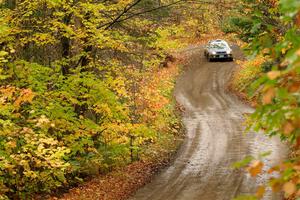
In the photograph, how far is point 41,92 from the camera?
39.2 feet

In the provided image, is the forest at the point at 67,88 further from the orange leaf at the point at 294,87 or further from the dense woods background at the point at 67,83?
the orange leaf at the point at 294,87

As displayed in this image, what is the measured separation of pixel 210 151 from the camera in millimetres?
18969

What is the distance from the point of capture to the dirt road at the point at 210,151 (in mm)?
→ 14000

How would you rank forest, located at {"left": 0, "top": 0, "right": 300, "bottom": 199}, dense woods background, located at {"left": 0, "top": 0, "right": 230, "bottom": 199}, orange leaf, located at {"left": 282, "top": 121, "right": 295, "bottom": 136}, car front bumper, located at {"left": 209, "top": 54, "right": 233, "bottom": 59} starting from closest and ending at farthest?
orange leaf, located at {"left": 282, "top": 121, "right": 295, "bottom": 136} → forest, located at {"left": 0, "top": 0, "right": 300, "bottom": 199} → dense woods background, located at {"left": 0, "top": 0, "right": 230, "bottom": 199} → car front bumper, located at {"left": 209, "top": 54, "right": 233, "bottom": 59}

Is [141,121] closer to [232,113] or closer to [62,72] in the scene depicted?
[62,72]

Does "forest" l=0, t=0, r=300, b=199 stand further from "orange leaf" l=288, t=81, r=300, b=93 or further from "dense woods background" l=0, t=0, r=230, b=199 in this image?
"orange leaf" l=288, t=81, r=300, b=93

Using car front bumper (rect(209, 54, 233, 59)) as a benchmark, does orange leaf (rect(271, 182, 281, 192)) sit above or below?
above

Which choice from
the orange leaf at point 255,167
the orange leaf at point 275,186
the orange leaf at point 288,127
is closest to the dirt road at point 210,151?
the orange leaf at point 255,167

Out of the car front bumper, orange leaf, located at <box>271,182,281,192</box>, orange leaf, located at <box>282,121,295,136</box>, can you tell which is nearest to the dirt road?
the car front bumper

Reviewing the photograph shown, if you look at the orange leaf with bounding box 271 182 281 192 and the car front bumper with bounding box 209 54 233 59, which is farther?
the car front bumper with bounding box 209 54 233 59

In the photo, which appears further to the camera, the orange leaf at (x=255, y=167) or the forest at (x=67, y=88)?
the forest at (x=67, y=88)

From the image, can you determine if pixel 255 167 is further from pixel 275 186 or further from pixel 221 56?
pixel 221 56

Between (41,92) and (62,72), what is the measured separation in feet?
8.38

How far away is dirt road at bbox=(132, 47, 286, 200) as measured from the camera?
1400cm
